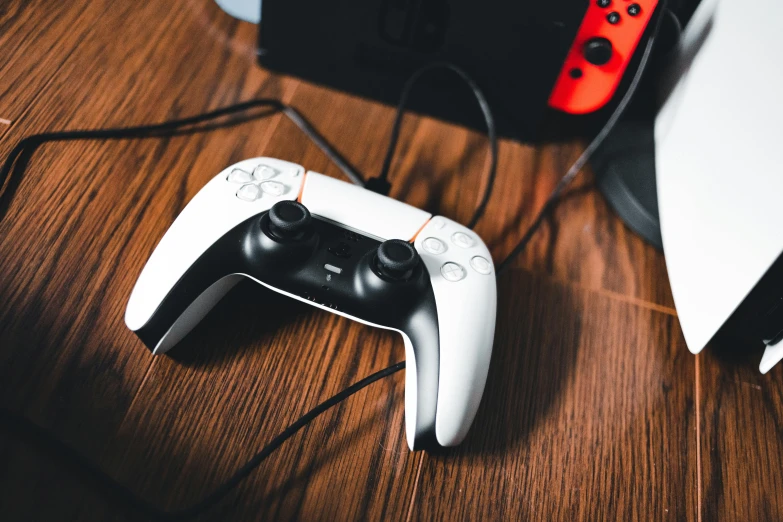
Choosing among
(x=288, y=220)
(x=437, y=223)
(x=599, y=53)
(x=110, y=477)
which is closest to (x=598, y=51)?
(x=599, y=53)

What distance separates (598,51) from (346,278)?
34 cm

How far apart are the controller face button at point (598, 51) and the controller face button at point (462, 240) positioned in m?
0.24

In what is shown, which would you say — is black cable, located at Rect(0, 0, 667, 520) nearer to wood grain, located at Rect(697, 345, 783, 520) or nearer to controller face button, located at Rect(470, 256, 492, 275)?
controller face button, located at Rect(470, 256, 492, 275)

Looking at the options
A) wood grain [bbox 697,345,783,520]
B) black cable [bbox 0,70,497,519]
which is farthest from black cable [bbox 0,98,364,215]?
wood grain [bbox 697,345,783,520]

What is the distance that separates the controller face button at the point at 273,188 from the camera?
46cm

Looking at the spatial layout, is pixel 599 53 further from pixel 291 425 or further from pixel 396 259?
pixel 291 425

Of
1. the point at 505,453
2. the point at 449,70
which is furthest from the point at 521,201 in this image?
the point at 505,453

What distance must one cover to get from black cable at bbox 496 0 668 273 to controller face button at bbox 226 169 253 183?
23 centimetres

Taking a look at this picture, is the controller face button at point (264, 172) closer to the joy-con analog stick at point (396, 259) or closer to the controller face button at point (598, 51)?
the joy-con analog stick at point (396, 259)

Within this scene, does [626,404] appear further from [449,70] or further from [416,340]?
[449,70]

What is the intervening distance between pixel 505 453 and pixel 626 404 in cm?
12

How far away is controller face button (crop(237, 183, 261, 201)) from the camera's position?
45cm

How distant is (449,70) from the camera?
61 cm

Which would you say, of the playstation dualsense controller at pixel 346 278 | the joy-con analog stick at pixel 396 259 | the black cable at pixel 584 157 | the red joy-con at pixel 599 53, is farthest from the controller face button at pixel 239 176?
the red joy-con at pixel 599 53
